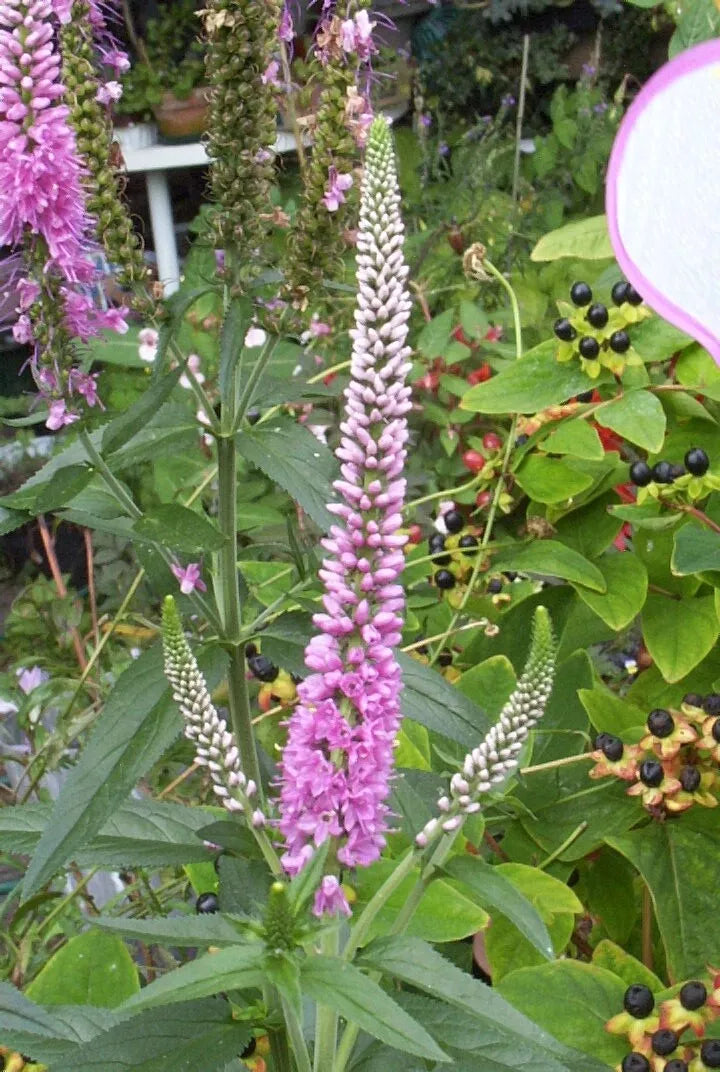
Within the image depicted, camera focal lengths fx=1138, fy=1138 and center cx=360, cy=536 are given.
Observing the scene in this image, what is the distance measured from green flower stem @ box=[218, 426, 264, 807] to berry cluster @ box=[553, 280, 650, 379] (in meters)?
0.39

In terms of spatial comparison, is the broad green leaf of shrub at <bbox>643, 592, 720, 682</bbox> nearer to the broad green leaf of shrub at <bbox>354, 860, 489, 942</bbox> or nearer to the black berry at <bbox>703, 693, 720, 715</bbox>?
the black berry at <bbox>703, 693, 720, 715</bbox>

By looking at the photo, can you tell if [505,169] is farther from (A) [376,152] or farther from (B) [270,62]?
(A) [376,152]

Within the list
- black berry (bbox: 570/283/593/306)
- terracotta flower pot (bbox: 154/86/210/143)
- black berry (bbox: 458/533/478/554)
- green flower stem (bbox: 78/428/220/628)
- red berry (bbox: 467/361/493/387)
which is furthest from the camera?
terracotta flower pot (bbox: 154/86/210/143)

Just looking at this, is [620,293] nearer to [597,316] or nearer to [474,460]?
[597,316]

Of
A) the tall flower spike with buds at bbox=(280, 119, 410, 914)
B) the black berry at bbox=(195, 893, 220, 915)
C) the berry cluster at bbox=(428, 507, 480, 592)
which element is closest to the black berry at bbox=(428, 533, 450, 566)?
the berry cluster at bbox=(428, 507, 480, 592)

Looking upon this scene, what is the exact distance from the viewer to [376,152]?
0.47 meters

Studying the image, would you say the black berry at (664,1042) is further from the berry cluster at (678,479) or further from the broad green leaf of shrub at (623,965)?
the berry cluster at (678,479)

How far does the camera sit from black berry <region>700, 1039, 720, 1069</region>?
2.38 feet

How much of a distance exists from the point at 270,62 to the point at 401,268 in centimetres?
29

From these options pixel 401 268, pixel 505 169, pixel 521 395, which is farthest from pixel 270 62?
pixel 505 169

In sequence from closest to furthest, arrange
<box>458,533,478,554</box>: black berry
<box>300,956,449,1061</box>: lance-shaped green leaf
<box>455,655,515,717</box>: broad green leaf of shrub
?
1. <box>300,956,449,1061</box>: lance-shaped green leaf
2. <box>455,655,515,717</box>: broad green leaf of shrub
3. <box>458,533,478,554</box>: black berry

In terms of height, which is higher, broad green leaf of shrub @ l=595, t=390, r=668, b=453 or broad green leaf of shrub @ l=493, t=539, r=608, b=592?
broad green leaf of shrub @ l=595, t=390, r=668, b=453

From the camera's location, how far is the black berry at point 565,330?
103cm

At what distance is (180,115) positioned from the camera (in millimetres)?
3090
